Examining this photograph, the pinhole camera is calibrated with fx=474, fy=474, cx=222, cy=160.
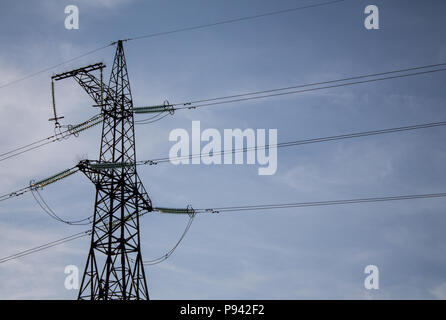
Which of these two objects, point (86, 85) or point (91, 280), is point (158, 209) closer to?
point (91, 280)

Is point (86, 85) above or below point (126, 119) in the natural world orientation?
above

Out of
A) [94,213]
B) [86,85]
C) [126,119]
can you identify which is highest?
[86,85]
